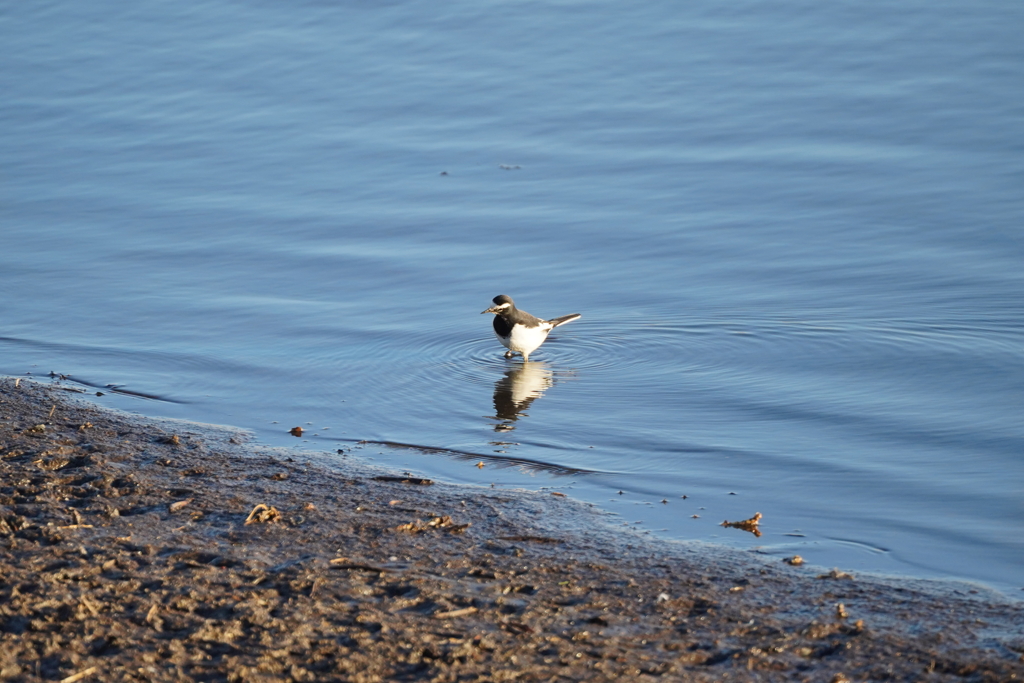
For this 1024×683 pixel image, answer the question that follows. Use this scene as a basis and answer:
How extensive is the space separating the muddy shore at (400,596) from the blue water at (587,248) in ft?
2.30

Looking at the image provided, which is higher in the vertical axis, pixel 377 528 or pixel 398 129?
pixel 398 129

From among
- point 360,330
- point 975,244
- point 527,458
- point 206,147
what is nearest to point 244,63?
point 206,147

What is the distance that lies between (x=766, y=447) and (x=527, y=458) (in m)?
1.63

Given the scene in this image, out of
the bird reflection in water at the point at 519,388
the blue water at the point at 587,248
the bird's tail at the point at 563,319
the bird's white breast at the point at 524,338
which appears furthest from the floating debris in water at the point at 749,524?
the bird's tail at the point at 563,319

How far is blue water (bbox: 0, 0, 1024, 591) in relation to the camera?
7742 millimetres

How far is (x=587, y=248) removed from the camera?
12.4 meters

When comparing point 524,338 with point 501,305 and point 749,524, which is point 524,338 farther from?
point 749,524

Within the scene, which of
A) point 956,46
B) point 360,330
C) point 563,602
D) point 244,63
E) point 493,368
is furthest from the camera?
point 244,63

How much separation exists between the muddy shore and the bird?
9.95 feet

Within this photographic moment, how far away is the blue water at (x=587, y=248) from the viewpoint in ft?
25.4

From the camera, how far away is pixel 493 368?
32.4 feet

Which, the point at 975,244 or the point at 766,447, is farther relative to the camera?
the point at 975,244

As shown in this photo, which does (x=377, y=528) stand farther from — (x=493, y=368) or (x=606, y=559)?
(x=493, y=368)

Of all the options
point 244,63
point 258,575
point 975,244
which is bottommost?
point 258,575
